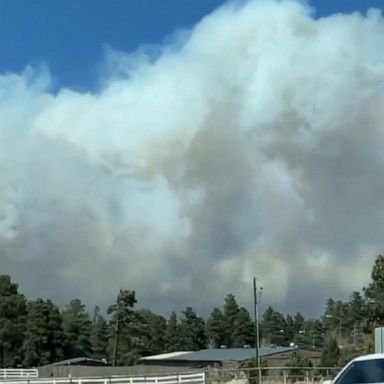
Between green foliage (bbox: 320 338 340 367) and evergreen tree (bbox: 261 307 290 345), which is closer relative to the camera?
green foliage (bbox: 320 338 340 367)

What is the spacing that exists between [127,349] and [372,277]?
173ft

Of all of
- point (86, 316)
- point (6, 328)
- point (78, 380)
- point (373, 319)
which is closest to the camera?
point (78, 380)

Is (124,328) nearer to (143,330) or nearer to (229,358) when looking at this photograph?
(143,330)

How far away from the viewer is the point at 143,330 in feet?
425

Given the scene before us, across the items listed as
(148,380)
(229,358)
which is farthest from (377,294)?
(148,380)

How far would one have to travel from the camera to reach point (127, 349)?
127 m

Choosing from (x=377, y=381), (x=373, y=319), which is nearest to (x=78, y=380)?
(x=377, y=381)

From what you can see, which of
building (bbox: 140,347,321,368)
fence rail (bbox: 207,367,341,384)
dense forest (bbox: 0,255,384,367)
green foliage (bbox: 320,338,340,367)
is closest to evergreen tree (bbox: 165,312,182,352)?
dense forest (bbox: 0,255,384,367)

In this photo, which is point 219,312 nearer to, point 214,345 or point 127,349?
point 214,345

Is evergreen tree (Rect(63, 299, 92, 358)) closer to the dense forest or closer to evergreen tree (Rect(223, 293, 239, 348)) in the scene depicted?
the dense forest

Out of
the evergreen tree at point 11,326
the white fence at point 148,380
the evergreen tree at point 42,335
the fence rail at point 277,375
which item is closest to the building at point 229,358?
the evergreen tree at point 42,335

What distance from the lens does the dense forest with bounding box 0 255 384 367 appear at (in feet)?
304

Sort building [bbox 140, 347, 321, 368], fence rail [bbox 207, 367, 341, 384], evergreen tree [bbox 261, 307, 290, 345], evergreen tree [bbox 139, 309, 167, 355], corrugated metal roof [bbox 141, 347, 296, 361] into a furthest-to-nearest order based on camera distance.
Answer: evergreen tree [bbox 261, 307, 290, 345], evergreen tree [bbox 139, 309, 167, 355], corrugated metal roof [bbox 141, 347, 296, 361], building [bbox 140, 347, 321, 368], fence rail [bbox 207, 367, 341, 384]

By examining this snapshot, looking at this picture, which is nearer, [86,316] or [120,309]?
[120,309]
